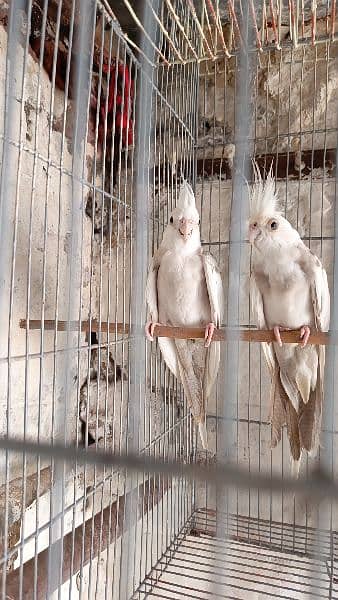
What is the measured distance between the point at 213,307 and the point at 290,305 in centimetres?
21

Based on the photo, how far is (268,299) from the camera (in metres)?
1.22

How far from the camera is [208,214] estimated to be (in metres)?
1.68

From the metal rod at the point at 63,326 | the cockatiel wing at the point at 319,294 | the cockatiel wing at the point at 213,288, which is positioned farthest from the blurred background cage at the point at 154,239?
the cockatiel wing at the point at 319,294

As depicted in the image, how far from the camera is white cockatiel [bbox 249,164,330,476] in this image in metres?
1.13

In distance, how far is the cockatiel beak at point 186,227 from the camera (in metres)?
1.17

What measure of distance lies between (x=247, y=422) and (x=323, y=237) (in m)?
0.70

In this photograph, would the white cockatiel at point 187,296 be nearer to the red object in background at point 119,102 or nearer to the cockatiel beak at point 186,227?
the cockatiel beak at point 186,227

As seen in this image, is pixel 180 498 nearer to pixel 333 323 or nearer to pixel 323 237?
pixel 323 237

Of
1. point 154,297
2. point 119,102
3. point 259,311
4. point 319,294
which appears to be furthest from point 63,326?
point 119,102

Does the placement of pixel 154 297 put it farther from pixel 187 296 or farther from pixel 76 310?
pixel 76 310

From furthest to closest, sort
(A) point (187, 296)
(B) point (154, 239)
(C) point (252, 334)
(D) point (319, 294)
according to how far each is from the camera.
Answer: (B) point (154, 239) → (A) point (187, 296) → (D) point (319, 294) → (C) point (252, 334)

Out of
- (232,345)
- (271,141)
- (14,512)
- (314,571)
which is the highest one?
(271,141)

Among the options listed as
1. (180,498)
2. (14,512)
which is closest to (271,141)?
(180,498)

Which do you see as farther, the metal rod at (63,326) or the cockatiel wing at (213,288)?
the cockatiel wing at (213,288)
